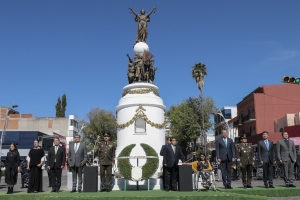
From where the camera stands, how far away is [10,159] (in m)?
12.2

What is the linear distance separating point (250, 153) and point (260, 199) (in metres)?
3.67

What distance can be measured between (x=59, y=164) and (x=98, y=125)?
51.0 m

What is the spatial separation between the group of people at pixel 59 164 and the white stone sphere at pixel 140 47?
28.4 ft

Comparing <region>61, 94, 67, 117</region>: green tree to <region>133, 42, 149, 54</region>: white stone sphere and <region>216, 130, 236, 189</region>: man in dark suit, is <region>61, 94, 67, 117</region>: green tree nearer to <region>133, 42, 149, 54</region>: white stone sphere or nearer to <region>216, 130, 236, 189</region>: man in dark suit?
<region>133, 42, 149, 54</region>: white stone sphere

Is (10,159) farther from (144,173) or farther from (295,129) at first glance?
(295,129)

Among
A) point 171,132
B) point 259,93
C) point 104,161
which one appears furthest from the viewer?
point 171,132

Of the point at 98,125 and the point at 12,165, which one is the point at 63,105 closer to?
the point at 98,125

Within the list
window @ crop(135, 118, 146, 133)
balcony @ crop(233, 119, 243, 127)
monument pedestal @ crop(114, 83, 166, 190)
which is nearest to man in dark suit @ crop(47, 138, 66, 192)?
monument pedestal @ crop(114, 83, 166, 190)

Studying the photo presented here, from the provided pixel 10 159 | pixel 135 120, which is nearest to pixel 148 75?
pixel 135 120

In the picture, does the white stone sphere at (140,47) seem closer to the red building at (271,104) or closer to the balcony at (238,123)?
the red building at (271,104)

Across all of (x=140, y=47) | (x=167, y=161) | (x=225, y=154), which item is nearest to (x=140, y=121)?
(x=140, y=47)

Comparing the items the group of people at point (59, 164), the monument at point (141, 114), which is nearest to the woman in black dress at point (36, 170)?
the group of people at point (59, 164)

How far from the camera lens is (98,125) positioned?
62.4 m

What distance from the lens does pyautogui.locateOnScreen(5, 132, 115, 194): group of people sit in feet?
37.6
